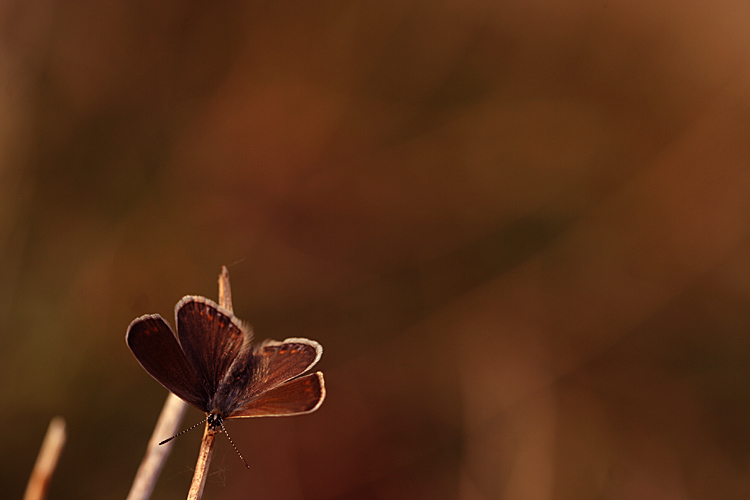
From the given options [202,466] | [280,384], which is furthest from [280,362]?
[202,466]

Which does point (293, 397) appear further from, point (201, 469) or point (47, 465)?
point (47, 465)

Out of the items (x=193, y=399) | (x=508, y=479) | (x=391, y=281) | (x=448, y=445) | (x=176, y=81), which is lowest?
(x=508, y=479)

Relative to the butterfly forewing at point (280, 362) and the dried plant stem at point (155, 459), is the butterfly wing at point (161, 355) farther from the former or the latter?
the dried plant stem at point (155, 459)

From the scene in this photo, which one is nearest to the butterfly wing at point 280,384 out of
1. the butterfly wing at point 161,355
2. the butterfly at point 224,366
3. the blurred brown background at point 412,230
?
the butterfly at point 224,366

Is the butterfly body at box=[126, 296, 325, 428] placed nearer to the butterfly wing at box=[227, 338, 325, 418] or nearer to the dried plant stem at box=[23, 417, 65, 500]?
the butterfly wing at box=[227, 338, 325, 418]

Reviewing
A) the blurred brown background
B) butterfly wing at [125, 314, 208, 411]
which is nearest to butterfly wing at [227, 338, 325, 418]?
butterfly wing at [125, 314, 208, 411]

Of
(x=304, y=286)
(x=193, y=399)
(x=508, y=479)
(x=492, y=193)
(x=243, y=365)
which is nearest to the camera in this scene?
(x=193, y=399)

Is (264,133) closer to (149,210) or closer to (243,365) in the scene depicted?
(149,210)

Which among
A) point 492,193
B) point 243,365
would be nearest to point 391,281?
point 492,193
